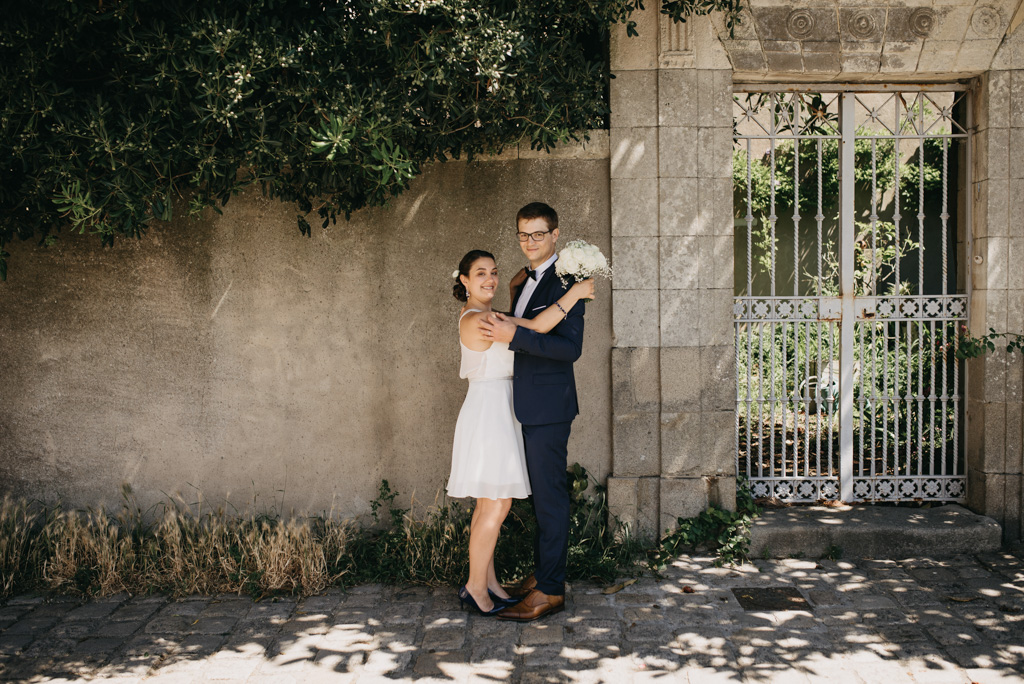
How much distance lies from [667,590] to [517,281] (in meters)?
2.06

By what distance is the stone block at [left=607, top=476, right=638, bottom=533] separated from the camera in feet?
17.4

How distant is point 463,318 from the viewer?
4301 millimetres

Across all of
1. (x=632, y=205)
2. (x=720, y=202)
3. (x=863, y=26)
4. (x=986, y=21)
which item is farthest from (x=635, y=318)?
(x=986, y=21)

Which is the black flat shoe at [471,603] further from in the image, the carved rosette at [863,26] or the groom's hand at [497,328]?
the carved rosette at [863,26]

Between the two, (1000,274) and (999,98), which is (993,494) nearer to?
(1000,274)

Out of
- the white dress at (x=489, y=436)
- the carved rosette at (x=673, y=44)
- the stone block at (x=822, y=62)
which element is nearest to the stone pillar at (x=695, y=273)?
the carved rosette at (x=673, y=44)

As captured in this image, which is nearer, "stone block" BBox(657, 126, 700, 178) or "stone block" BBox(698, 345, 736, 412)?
"stone block" BBox(657, 126, 700, 178)

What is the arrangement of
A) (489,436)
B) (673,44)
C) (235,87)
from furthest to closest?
(673,44)
(489,436)
(235,87)

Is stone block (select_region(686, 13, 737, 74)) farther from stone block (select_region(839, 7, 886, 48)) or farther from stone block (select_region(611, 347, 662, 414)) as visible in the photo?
stone block (select_region(611, 347, 662, 414))

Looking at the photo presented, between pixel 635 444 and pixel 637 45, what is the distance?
2658 mm

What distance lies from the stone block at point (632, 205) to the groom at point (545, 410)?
38.5 inches

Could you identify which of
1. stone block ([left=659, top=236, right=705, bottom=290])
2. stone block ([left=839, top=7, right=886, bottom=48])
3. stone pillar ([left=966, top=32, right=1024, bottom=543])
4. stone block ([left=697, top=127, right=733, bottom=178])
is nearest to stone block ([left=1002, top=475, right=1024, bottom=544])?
stone pillar ([left=966, top=32, right=1024, bottom=543])

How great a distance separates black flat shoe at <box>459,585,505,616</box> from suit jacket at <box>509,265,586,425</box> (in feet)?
3.42

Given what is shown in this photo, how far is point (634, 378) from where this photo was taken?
17.4ft
